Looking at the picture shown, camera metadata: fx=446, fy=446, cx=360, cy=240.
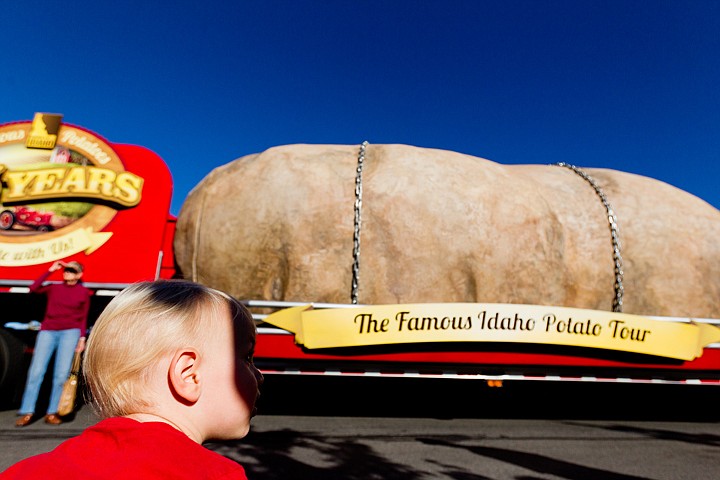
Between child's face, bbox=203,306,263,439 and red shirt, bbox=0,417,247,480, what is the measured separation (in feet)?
0.42

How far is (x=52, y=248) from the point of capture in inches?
198

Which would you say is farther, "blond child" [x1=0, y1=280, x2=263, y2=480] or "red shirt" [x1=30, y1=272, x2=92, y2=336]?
"red shirt" [x1=30, y1=272, x2=92, y2=336]

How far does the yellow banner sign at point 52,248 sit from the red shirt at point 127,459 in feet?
16.7

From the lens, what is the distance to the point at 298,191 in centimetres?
451

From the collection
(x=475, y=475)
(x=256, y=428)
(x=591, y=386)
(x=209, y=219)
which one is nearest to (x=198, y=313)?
Result: (x=475, y=475)

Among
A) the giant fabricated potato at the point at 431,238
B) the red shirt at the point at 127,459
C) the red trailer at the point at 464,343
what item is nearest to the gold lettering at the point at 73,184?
the giant fabricated potato at the point at 431,238

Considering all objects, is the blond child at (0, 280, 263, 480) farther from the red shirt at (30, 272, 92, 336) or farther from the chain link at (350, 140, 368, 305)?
the red shirt at (30, 272, 92, 336)

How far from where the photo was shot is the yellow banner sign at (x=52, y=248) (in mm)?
4965

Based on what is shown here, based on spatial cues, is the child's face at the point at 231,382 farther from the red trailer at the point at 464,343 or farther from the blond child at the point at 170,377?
the red trailer at the point at 464,343

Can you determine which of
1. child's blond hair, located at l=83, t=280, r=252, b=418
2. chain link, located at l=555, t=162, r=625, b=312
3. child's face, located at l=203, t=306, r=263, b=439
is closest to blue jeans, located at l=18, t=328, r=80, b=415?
child's blond hair, located at l=83, t=280, r=252, b=418

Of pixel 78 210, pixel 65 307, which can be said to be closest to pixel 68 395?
pixel 65 307

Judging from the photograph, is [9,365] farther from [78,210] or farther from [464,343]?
[464,343]

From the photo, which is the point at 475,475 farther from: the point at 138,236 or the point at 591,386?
the point at 138,236

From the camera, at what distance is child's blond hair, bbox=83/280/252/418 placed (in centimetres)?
78
